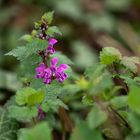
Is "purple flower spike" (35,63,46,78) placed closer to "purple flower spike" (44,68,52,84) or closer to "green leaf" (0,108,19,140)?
"purple flower spike" (44,68,52,84)

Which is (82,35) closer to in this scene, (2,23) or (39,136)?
(2,23)

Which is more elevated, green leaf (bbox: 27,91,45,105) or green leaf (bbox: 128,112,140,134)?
green leaf (bbox: 27,91,45,105)

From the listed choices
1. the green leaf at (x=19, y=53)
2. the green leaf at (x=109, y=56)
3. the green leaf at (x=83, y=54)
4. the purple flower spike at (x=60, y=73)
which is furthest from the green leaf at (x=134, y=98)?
the green leaf at (x=83, y=54)

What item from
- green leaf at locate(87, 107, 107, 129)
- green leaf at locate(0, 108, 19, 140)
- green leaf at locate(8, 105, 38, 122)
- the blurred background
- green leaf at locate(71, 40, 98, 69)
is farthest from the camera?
the blurred background

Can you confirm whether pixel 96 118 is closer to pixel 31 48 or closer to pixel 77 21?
pixel 31 48

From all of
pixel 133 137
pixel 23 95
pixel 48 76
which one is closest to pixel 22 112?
pixel 23 95

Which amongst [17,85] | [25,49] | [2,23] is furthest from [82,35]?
[25,49]

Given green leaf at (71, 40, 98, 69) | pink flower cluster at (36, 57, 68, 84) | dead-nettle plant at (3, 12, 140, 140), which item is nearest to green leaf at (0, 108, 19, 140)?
dead-nettle plant at (3, 12, 140, 140)
